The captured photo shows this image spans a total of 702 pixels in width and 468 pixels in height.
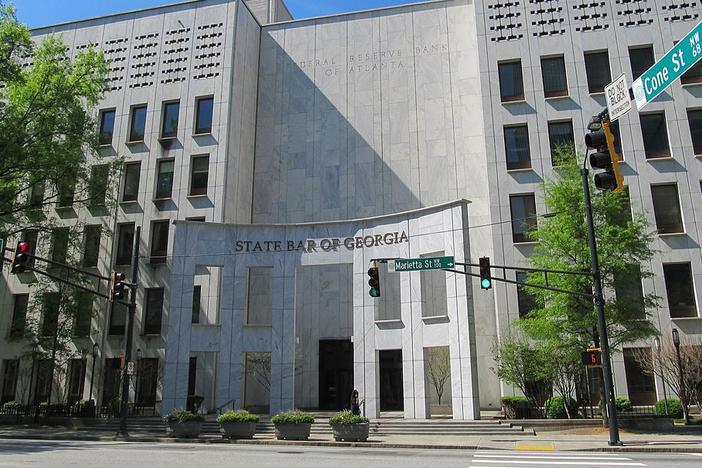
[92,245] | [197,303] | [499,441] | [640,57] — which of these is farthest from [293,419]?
[640,57]

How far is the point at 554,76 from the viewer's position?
1510 inches

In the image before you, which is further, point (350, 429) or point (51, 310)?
point (51, 310)

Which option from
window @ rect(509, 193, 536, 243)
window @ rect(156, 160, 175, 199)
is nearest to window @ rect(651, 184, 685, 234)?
window @ rect(509, 193, 536, 243)

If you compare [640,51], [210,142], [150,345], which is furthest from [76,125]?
[640,51]

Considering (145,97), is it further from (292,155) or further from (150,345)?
(150,345)

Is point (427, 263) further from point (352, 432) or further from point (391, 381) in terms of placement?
point (391, 381)

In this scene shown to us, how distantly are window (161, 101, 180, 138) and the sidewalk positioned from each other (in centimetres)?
2334

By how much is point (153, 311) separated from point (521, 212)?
85.2 feet

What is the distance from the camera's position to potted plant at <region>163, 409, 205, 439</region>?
25.2 m

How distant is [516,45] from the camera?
38781mm

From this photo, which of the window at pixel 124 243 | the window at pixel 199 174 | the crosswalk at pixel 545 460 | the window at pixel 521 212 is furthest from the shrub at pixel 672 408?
the window at pixel 124 243

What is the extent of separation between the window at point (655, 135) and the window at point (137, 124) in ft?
117

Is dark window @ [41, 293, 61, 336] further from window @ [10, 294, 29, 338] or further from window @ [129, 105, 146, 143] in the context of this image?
window @ [129, 105, 146, 143]

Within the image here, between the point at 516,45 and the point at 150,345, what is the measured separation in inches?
1271
